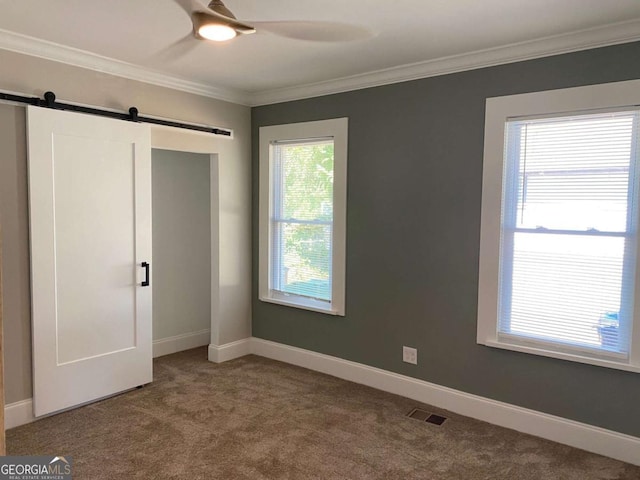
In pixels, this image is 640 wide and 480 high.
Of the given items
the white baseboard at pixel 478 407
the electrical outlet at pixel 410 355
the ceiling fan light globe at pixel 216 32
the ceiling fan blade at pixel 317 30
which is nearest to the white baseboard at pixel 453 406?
the white baseboard at pixel 478 407

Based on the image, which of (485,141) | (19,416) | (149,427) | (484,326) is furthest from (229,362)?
(485,141)

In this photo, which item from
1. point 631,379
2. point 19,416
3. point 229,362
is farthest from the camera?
point 229,362

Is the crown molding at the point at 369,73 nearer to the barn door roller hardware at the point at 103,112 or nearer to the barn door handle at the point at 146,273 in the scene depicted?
the barn door roller hardware at the point at 103,112

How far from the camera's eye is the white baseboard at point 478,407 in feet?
9.37

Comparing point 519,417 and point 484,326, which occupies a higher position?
point 484,326

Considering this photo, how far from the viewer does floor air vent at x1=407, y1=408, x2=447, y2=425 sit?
10.9 ft

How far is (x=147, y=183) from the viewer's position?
375cm

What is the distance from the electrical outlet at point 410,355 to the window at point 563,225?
567mm

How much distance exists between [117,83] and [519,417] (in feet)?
12.2

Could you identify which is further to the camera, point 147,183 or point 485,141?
point 147,183

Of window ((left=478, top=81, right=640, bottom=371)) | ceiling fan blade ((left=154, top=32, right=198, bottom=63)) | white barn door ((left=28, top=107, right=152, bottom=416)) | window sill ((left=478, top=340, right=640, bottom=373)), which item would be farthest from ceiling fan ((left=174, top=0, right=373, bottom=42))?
window sill ((left=478, top=340, right=640, bottom=373))

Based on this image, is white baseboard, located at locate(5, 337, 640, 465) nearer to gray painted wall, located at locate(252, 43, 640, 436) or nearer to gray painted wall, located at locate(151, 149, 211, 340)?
gray painted wall, located at locate(252, 43, 640, 436)

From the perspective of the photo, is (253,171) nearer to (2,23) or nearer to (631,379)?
(2,23)

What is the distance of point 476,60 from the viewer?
3248 mm
